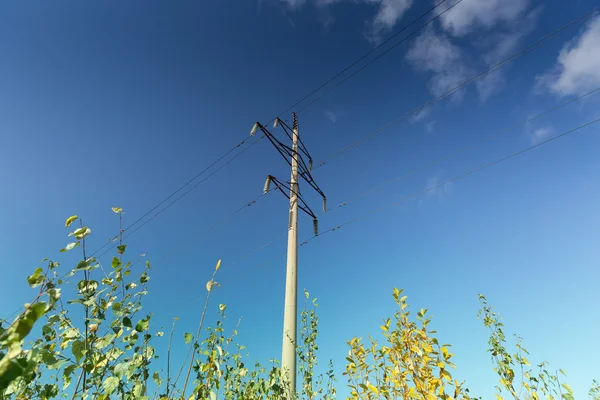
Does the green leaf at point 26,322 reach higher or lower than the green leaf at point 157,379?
lower

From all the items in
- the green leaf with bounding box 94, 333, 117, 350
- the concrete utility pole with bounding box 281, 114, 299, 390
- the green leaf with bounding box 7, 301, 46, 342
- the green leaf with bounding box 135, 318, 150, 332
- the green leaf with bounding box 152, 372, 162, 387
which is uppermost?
the concrete utility pole with bounding box 281, 114, 299, 390

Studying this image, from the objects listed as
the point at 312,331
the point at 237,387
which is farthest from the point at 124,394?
the point at 312,331

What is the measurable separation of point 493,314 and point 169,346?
434cm

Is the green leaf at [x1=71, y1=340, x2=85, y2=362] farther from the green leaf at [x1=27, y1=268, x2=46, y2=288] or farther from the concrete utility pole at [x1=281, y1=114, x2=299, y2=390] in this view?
the concrete utility pole at [x1=281, y1=114, x2=299, y2=390]

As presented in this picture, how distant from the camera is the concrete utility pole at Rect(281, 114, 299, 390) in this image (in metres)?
4.44

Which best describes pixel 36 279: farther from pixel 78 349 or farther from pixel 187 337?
pixel 187 337

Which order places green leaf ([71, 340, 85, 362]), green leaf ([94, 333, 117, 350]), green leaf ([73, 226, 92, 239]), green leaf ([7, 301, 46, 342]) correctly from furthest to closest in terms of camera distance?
green leaf ([73, 226, 92, 239]) < green leaf ([94, 333, 117, 350]) < green leaf ([71, 340, 85, 362]) < green leaf ([7, 301, 46, 342])

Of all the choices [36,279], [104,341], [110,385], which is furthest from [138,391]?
[36,279]

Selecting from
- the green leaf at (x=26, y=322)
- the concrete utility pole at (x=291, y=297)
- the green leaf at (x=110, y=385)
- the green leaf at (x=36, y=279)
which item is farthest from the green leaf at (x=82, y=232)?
the concrete utility pole at (x=291, y=297)

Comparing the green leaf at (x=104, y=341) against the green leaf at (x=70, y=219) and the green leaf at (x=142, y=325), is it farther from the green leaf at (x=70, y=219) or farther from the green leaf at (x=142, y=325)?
the green leaf at (x=70, y=219)

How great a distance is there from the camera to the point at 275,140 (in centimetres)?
782

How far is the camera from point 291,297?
17.1ft

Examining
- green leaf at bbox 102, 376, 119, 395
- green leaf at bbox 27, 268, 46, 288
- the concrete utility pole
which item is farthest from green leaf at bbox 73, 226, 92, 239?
the concrete utility pole

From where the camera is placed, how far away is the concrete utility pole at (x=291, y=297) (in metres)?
4.44
